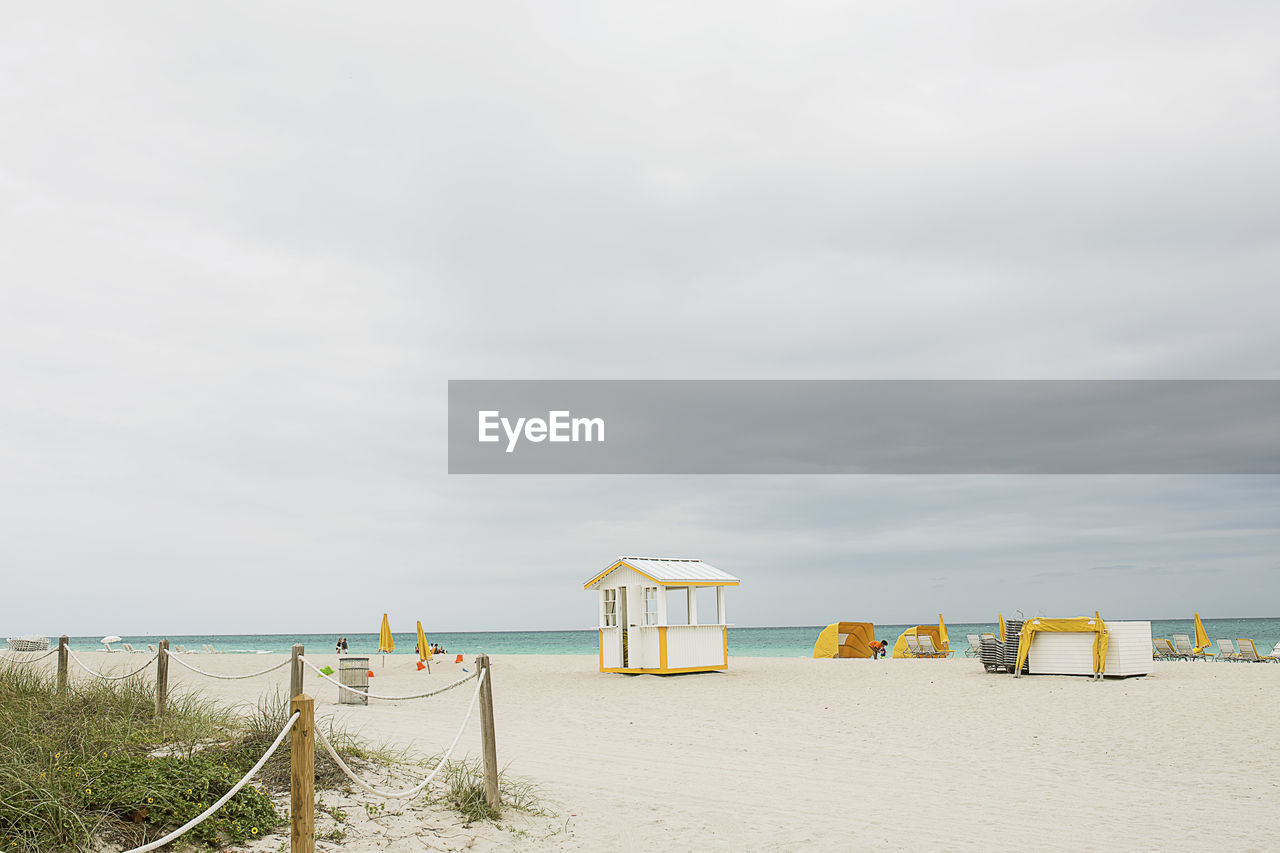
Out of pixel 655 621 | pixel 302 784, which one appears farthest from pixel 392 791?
pixel 655 621

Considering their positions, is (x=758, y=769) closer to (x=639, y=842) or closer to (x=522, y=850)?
(x=639, y=842)

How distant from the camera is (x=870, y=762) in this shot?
10.4m

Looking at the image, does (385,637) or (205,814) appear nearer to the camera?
(205,814)

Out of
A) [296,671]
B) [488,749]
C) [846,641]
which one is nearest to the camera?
[488,749]

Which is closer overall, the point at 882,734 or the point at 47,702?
the point at 47,702

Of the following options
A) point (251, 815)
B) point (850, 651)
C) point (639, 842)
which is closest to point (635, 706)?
point (639, 842)

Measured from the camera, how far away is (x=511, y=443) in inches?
843

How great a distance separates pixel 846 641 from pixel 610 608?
11569 millimetres

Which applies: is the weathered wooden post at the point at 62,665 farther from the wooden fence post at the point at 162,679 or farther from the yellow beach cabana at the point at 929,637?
the yellow beach cabana at the point at 929,637

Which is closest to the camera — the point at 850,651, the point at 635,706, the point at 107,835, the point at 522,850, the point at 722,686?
the point at 107,835

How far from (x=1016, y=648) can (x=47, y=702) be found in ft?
62.3

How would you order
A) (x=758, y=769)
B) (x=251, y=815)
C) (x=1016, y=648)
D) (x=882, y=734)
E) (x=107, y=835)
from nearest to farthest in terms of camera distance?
(x=107, y=835) < (x=251, y=815) < (x=758, y=769) < (x=882, y=734) < (x=1016, y=648)

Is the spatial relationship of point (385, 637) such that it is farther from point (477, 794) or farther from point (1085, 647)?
point (477, 794)

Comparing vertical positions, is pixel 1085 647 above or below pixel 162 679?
below
